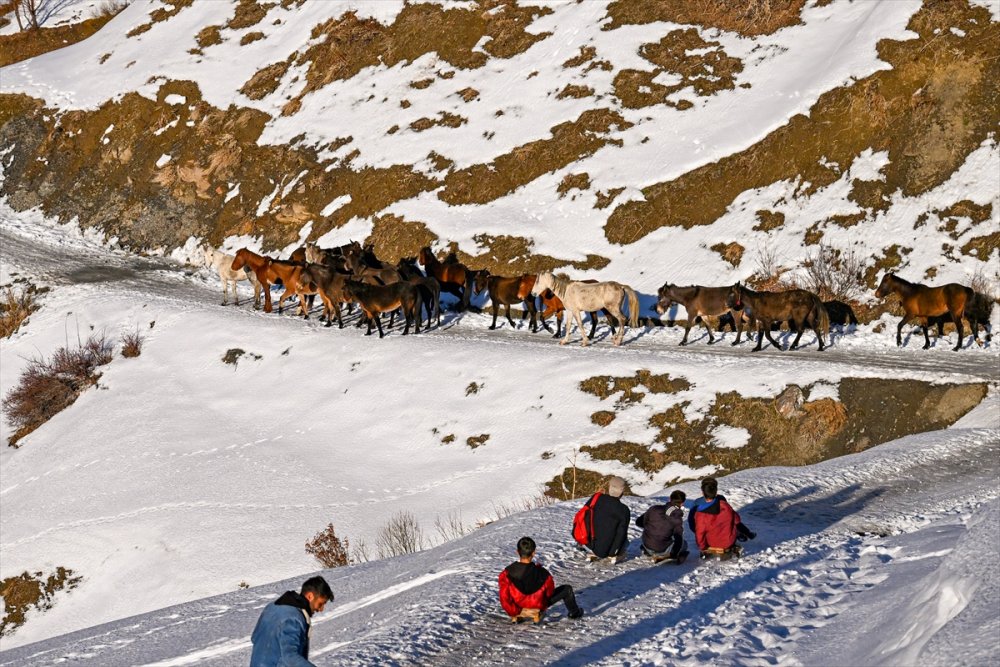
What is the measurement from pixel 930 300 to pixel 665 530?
16.8 m

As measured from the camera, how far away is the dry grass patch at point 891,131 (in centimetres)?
3497

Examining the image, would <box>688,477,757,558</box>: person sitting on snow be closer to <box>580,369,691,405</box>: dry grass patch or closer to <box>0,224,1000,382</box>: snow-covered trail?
<box>580,369,691,405</box>: dry grass patch

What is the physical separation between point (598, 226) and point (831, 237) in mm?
8917

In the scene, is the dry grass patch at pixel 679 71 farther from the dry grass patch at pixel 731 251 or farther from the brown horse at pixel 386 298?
the brown horse at pixel 386 298

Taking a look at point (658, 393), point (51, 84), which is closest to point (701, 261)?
point (658, 393)

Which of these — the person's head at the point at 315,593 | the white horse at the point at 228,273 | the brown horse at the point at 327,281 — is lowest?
the person's head at the point at 315,593

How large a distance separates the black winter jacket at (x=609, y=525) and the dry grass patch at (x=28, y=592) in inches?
644

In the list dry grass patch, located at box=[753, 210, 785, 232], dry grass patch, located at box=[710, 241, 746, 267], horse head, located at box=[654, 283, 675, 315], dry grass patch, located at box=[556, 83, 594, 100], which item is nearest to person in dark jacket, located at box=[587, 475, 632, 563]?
horse head, located at box=[654, 283, 675, 315]

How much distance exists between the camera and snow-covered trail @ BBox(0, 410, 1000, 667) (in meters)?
11.1

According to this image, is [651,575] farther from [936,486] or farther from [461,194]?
[461,194]

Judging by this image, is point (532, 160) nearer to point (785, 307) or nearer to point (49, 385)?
point (785, 307)

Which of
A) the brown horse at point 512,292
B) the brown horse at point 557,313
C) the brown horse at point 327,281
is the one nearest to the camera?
the brown horse at point 557,313

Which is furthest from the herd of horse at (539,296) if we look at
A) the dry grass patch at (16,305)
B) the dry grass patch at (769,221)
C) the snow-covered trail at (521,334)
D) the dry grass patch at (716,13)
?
the dry grass patch at (716,13)

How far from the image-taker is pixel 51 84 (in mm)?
59406
